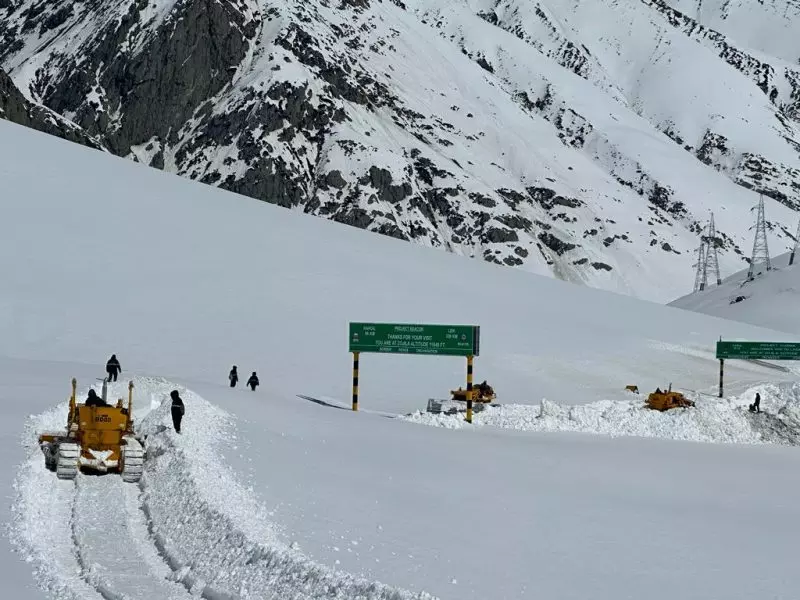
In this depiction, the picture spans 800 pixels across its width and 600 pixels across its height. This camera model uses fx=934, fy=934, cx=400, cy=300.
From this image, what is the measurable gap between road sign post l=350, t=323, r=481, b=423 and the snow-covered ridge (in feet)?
50.6

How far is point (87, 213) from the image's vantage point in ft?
183

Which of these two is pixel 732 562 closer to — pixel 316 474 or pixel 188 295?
pixel 316 474

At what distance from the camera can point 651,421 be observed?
3509cm

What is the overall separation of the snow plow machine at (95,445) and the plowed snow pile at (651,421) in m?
14.6

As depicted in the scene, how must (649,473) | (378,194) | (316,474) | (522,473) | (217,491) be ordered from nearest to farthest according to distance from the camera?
(217,491) < (316,474) < (522,473) < (649,473) < (378,194)

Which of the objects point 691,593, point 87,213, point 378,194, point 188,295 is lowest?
point 691,593

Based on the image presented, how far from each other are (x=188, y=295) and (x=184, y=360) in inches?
314

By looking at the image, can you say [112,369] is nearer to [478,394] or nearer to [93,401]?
[93,401]

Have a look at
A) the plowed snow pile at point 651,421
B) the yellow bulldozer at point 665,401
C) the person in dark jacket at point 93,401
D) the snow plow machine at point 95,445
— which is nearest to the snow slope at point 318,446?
the snow plow machine at point 95,445

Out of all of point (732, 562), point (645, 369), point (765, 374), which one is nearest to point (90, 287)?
point (645, 369)

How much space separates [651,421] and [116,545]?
26009mm

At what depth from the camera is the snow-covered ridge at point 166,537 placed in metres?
10.5

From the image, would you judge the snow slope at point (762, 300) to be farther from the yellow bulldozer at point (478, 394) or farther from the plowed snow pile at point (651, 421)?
the yellow bulldozer at point (478, 394)

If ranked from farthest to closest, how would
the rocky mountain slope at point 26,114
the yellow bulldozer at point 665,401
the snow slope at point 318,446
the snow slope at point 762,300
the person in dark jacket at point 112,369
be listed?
the rocky mountain slope at point 26,114 < the snow slope at point 762,300 < the yellow bulldozer at point 665,401 < the person in dark jacket at point 112,369 < the snow slope at point 318,446
